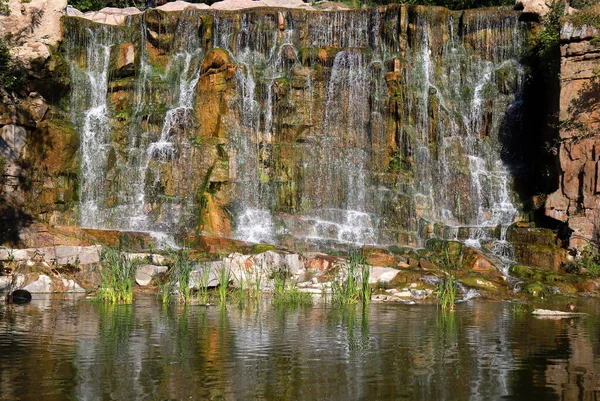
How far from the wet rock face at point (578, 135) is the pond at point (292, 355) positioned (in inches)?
449

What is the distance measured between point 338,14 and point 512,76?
7127mm

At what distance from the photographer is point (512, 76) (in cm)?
3145

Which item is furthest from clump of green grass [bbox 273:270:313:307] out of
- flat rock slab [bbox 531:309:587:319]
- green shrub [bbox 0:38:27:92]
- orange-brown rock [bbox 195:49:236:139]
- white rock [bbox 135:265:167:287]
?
orange-brown rock [bbox 195:49:236:139]

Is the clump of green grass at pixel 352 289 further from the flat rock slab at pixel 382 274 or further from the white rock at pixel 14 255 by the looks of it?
the white rock at pixel 14 255

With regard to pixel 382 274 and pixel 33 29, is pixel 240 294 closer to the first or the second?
pixel 382 274

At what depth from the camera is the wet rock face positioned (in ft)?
84.8

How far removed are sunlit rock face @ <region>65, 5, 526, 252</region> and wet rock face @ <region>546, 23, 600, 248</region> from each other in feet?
8.03

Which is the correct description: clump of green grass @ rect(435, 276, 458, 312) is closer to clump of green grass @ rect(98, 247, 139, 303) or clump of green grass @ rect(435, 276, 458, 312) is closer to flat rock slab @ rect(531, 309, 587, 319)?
flat rock slab @ rect(531, 309, 587, 319)

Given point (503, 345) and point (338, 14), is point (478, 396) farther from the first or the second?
point (338, 14)

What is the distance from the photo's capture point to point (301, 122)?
30891 mm

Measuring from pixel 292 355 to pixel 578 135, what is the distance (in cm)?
1890

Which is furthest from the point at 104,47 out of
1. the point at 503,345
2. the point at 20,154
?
the point at 503,345

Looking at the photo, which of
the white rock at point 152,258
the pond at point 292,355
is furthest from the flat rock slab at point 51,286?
the pond at point 292,355

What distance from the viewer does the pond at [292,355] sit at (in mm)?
8117
